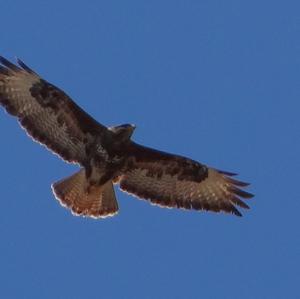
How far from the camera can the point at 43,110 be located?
2247cm

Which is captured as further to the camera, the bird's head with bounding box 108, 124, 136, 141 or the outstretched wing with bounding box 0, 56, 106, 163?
the outstretched wing with bounding box 0, 56, 106, 163

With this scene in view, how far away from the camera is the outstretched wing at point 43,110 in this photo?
22.3 meters

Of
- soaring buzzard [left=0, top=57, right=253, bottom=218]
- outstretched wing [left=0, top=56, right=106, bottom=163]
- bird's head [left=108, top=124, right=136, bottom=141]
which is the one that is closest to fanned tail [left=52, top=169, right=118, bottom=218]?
soaring buzzard [left=0, top=57, right=253, bottom=218]

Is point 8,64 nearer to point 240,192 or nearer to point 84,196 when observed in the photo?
point 84,196

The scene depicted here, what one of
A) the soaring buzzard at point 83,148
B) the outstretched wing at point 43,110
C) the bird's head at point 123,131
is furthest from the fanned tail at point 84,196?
the bird's head at point 123,131

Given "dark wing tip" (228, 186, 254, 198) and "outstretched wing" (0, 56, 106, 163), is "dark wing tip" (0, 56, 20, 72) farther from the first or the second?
"dark wing tip" (228, 186, 254, 198)

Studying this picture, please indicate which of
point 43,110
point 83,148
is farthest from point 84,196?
point 43,110

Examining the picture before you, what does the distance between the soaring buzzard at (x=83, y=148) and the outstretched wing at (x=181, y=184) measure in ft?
0.05

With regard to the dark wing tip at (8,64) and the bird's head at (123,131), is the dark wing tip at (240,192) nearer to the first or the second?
the bird's head at (123,131)

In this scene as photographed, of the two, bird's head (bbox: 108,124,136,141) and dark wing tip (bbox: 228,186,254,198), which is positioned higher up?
dark wing tip (bbox: 228,186,254,198)

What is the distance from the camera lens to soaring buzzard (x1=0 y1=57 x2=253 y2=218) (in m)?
22.3

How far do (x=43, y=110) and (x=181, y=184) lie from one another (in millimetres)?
2495

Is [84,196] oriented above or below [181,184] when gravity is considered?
below

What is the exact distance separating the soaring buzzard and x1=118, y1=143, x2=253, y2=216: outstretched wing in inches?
0.6
